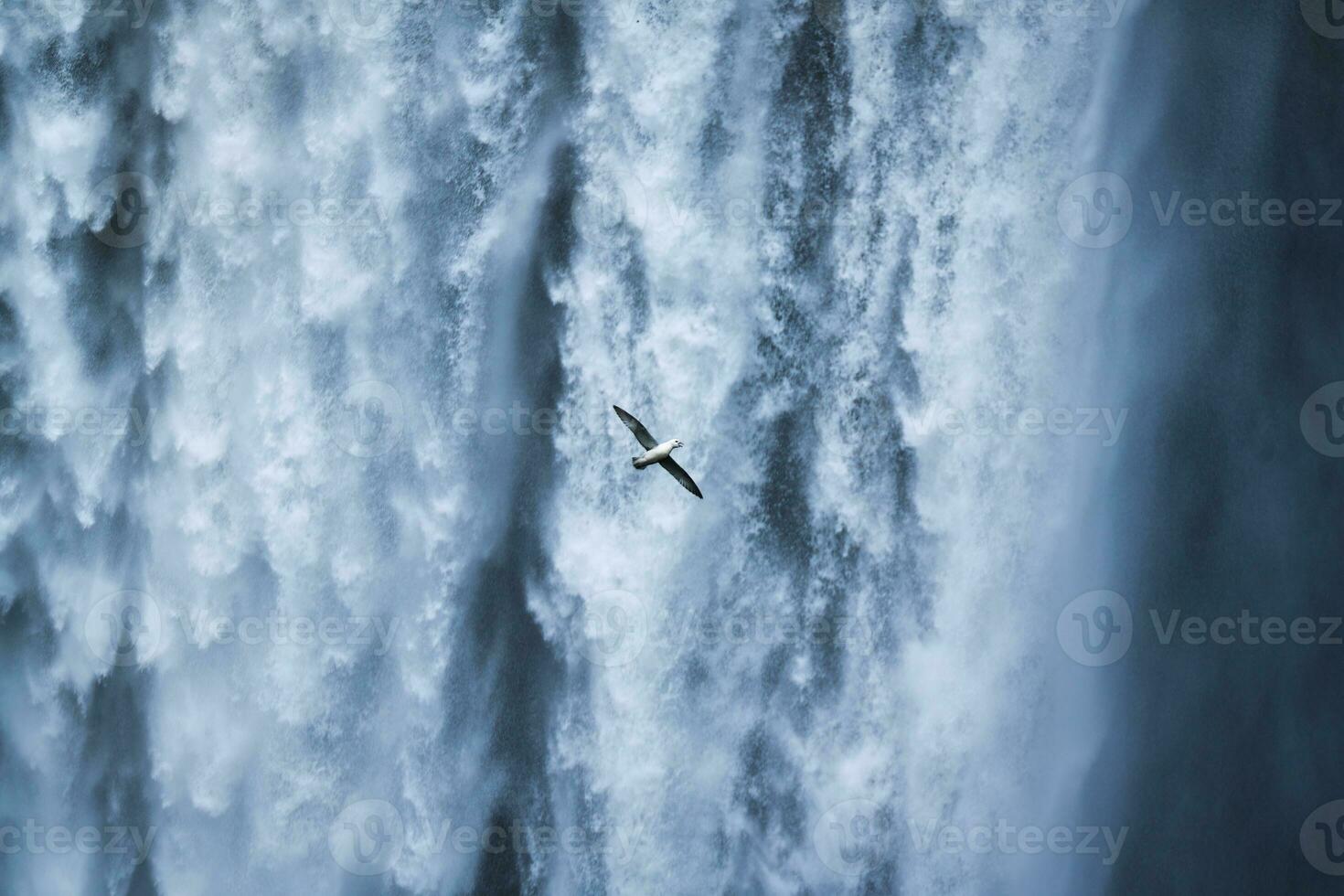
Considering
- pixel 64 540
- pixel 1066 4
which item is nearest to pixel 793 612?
pixel 1066 4

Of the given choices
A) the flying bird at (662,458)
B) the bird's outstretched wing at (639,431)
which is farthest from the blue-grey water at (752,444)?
the flying bird at (662,458)

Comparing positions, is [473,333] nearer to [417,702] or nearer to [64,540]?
[417,702]

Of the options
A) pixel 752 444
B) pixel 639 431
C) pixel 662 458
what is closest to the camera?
pixel 662 458

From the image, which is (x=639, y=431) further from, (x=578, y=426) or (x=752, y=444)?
(x=752, y=444)

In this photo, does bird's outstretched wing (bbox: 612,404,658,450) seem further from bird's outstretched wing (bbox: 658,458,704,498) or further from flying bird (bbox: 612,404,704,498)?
bird's outstretched wing (bbox: 658,458,704,498)

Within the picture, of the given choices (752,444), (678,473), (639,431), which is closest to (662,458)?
(678,473)

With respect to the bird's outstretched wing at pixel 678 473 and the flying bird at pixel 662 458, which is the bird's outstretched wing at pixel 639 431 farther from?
the bird's outstretched wing at pixel 678 473
